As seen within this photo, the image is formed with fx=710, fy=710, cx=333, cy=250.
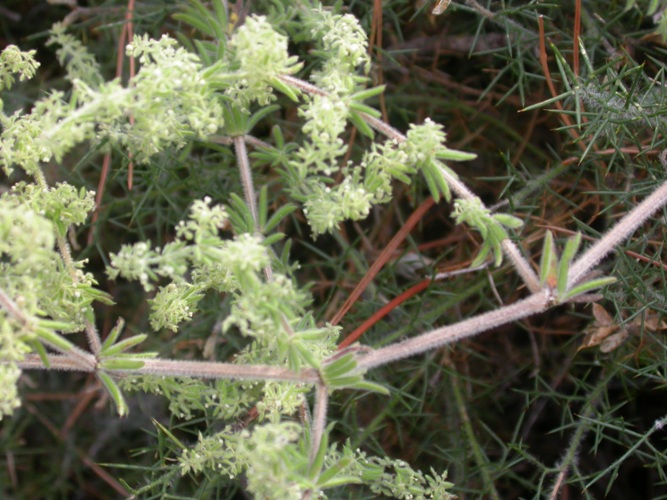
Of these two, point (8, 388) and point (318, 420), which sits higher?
point (8, 388)

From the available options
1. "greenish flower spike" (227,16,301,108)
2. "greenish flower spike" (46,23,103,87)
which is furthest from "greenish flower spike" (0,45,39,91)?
"greenish flower spike" (46,23,103,87)

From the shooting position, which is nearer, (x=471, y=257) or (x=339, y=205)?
(x=339, y=205)

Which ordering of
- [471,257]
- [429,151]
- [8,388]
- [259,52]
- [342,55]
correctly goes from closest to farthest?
[8,388] → [259,52] → [429,151] → [342,55] → [471,257]

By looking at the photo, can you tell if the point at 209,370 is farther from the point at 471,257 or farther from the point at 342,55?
the point at 471,257

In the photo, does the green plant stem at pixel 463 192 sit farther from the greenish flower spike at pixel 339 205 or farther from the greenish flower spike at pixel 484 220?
the greenish flower spike at pixel 339 205

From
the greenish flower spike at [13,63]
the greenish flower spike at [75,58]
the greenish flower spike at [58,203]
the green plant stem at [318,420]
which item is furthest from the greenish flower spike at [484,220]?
the greenish flower spike at [75,58]

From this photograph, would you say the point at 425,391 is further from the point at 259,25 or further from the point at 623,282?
the point at 259,25

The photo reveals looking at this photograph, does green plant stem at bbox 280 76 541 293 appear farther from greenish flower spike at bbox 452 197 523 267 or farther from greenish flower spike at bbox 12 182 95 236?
greenish flower spike at bbox 12 182 95 236

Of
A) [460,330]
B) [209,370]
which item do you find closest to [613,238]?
[460,330]
